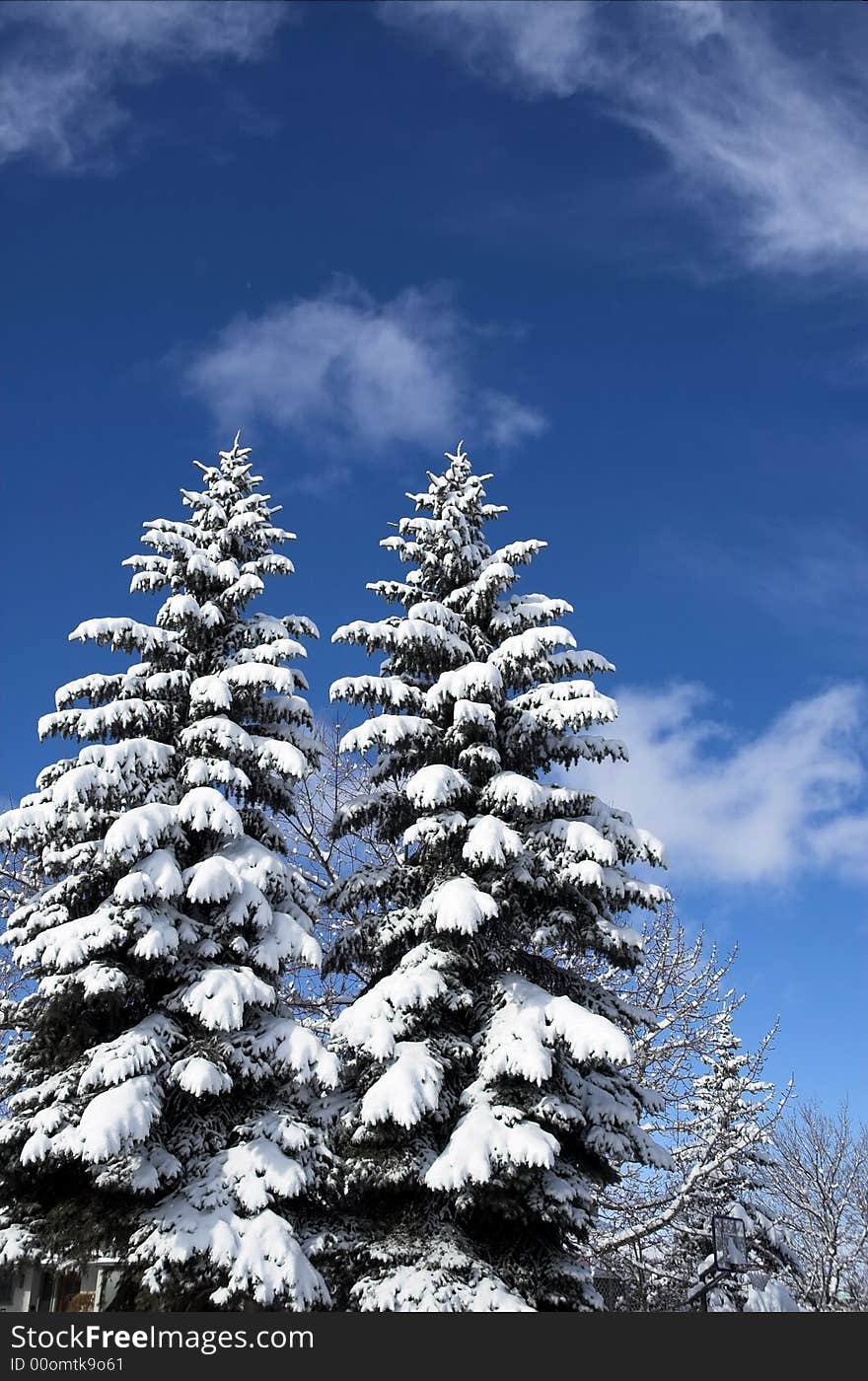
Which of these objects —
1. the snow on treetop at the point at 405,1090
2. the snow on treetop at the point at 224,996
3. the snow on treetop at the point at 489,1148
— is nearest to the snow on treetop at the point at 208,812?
the snow on treetop at the point at 224,996

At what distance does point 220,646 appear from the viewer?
1562 centimetres

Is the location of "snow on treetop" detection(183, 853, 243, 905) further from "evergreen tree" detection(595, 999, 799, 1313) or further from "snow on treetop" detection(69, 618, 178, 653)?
"evergreen tree" detection(595, 999, 799, 1313)

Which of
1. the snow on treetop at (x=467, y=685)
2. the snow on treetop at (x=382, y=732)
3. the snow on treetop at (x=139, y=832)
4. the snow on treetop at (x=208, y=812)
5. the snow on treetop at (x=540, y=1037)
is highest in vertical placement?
the snow on treetop at (x=467, y=685)

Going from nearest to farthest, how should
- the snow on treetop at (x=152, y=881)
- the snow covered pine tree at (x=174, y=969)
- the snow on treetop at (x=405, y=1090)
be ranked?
1. the snow covered pine tree at (x=174, y=969)
2. the snow on treetop at (x=405, y=1090)
3. the snow on treetop at (x=152, y=881)

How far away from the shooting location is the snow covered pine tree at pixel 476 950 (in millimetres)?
12156

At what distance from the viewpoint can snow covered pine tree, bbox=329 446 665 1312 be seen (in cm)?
1216

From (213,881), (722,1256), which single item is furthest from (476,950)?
(722,1256)

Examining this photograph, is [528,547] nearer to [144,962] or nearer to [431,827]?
[431,827]

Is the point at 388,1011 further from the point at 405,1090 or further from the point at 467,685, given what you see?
the point at 467,685

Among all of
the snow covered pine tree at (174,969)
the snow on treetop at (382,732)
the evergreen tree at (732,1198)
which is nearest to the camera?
the snow covered pine tree at (174,969)

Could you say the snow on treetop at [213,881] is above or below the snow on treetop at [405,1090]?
above

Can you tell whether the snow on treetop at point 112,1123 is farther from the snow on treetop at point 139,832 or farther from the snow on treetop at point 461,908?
the snow on treetop at point 461,908

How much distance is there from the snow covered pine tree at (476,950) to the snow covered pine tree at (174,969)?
944 millimetres

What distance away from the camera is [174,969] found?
Answer: 42.6 ft
